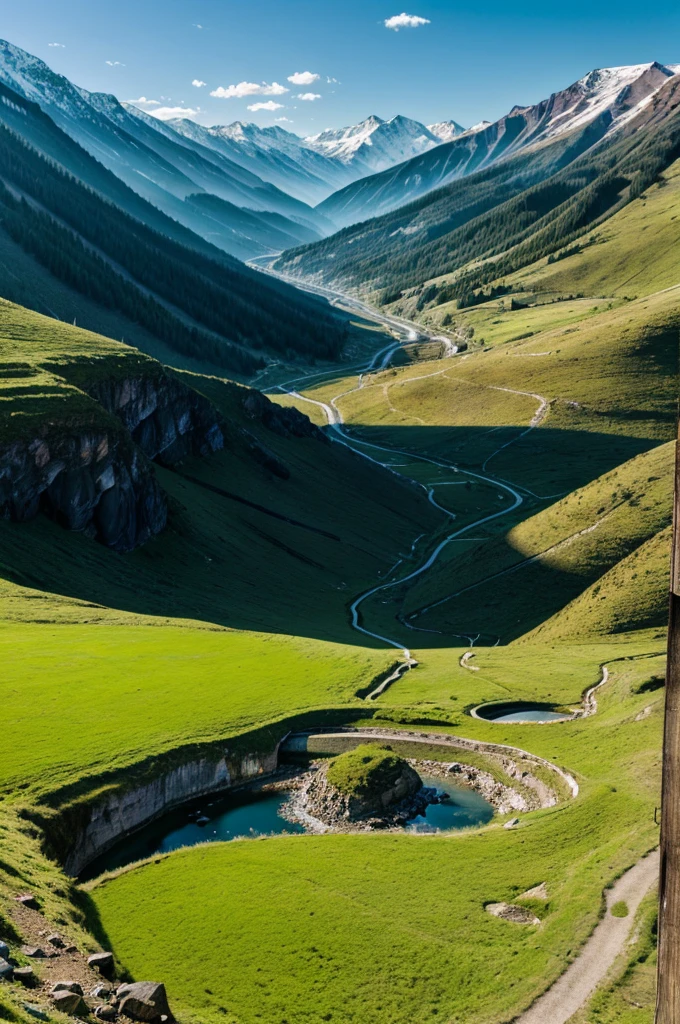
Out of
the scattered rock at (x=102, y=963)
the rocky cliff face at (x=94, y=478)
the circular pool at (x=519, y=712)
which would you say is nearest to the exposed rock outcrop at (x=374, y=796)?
the circular pool at (x=519, y=712)

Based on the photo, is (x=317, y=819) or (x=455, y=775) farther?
(x=455, y=775)

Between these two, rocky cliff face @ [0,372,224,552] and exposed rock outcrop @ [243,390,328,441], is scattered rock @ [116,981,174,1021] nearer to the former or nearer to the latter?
rocky cliff face @ [0,372,224,552]

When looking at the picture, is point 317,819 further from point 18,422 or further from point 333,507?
point 333,507

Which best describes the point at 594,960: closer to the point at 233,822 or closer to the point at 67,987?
the point at 67,987

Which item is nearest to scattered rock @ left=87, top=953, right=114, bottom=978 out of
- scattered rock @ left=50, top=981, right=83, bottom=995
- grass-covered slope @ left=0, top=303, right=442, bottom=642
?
scattered rock @ left=50, top=981, right=83, bottom=995

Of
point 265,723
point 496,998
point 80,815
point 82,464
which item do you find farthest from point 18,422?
point 496,998

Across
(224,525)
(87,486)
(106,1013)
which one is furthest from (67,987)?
(224,525)

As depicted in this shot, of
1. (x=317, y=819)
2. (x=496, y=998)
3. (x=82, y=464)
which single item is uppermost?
(x=82, y=464)
